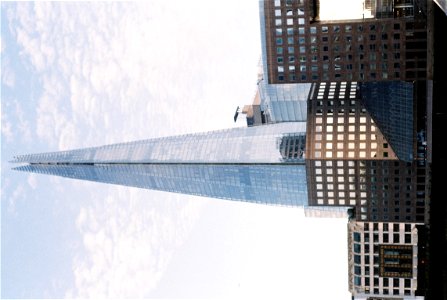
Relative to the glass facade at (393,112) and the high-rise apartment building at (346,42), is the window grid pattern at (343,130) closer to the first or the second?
the glass facade at (393,112)

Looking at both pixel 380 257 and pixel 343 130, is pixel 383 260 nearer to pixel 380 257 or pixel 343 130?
pixel 380 257

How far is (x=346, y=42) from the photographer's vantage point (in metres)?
136

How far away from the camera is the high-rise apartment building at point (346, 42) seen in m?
132

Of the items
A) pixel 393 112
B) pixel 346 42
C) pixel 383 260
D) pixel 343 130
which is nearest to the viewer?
pixel 346 42

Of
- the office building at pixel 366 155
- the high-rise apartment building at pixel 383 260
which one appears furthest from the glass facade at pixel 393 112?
the high-rise apartment building at pixel 383 260

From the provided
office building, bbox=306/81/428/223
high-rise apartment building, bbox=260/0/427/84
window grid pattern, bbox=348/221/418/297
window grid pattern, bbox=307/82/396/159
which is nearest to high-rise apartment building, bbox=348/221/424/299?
window grid pattern, bbox=348/221/418/297

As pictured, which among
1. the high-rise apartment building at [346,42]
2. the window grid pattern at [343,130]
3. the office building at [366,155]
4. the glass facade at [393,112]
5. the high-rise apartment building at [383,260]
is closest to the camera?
the high-rise apartment building at [346,42]

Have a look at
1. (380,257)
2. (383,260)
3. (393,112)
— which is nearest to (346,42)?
(393,112)

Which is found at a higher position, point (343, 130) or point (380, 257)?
point (343, 130)

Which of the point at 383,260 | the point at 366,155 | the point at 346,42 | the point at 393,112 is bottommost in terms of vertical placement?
the point at 383,260

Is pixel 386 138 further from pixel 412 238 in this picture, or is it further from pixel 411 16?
pixel 411 16

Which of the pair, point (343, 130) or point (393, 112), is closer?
point (393, 112)

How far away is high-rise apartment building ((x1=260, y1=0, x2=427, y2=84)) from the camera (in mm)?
132375

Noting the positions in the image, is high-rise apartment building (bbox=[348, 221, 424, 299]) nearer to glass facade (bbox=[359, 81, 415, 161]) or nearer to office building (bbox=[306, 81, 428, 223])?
office building (bbox=[306, 81, 428, 223])
